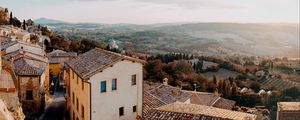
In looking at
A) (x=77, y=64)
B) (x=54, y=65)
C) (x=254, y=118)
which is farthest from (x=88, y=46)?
(x=254, y=118)

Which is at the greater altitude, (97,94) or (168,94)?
(97,94)

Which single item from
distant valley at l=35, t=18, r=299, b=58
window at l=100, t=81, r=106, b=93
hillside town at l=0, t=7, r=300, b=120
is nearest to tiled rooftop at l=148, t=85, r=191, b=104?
hillside town at l=0, t=7, r=300, b=120

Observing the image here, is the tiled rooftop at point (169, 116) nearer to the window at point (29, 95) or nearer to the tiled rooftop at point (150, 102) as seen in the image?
the tiled rooftop at point (150, 102)

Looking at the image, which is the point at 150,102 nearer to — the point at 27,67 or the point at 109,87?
the point at 109,87

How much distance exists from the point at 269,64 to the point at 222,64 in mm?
16308

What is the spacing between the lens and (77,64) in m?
22.5

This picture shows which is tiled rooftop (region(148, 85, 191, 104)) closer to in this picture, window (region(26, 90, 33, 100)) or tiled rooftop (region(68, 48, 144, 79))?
tiled rooftop (region(68, 48, 144, 79))

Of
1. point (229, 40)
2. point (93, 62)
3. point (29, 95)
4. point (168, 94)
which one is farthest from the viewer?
point (229, 40)

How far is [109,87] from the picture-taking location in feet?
65.2

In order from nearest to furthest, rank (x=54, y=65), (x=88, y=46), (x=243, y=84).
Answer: (x=54, y=65), (x=243, y=84), (x=88, y=46)

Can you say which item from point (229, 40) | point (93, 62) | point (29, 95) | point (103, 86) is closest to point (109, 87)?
point (103, 86)

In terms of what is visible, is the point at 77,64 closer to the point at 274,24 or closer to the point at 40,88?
the point at 40,88

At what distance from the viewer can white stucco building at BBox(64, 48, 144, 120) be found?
19344 mm

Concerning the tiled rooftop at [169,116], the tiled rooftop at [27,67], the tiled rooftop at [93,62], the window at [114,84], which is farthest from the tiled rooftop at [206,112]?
the tiled rooftop at [27,67]
